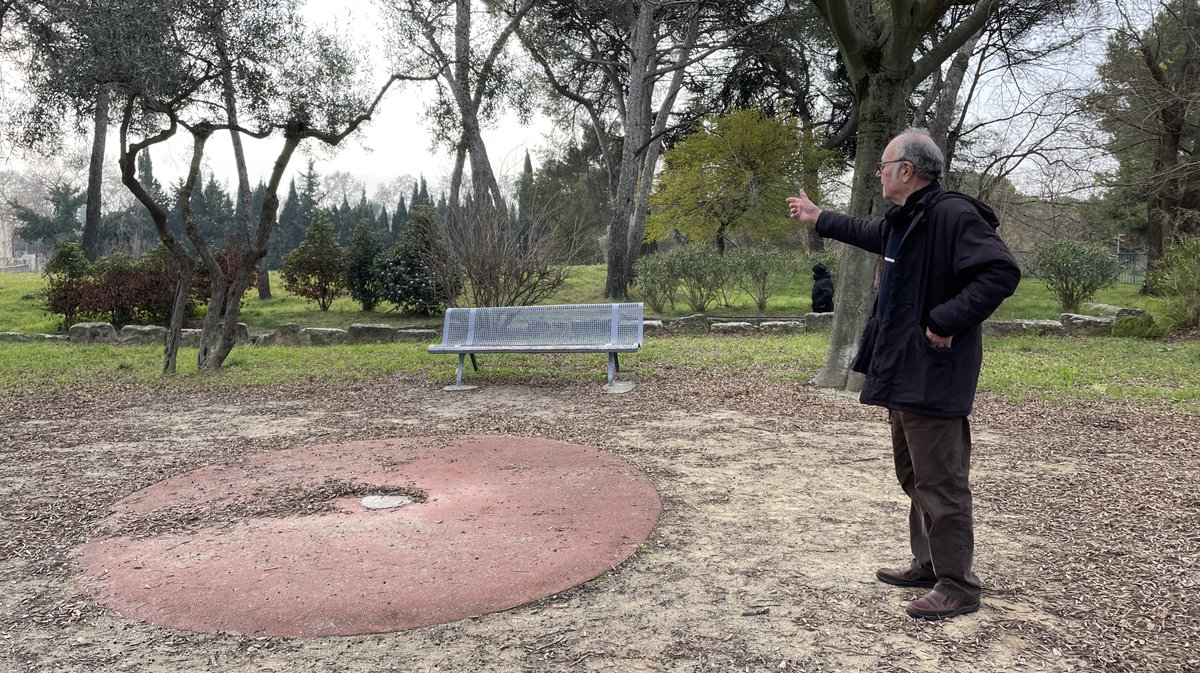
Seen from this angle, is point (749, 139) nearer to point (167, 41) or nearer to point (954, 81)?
point (954, 81)

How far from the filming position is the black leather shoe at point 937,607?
3.05 metres

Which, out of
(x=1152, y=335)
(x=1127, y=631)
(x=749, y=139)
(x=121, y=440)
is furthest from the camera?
(x=749, y=139)

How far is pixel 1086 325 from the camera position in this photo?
45.2 ft

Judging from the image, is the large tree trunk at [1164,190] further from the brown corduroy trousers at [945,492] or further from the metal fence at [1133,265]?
the brown corduroy trousers at [945,492]

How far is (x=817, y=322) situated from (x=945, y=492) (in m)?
12.3

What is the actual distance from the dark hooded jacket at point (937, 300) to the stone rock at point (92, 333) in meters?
15.2

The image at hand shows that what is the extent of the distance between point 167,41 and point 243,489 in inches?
259

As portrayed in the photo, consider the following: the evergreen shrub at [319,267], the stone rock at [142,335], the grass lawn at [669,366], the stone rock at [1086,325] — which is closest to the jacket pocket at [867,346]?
the grass lawn at [669,366]

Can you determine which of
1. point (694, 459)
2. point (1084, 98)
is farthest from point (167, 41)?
point (1084, 98)

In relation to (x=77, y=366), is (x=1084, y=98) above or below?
above

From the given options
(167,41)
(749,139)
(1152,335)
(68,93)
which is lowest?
(1152,335)

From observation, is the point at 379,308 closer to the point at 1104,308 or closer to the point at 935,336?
the point at 1104,308

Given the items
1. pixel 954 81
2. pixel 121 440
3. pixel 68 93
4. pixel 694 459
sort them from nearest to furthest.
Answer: pixel 694 459, pixel 121 440, pixel 68 93, pixel 954 81

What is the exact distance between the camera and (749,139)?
22812mm
